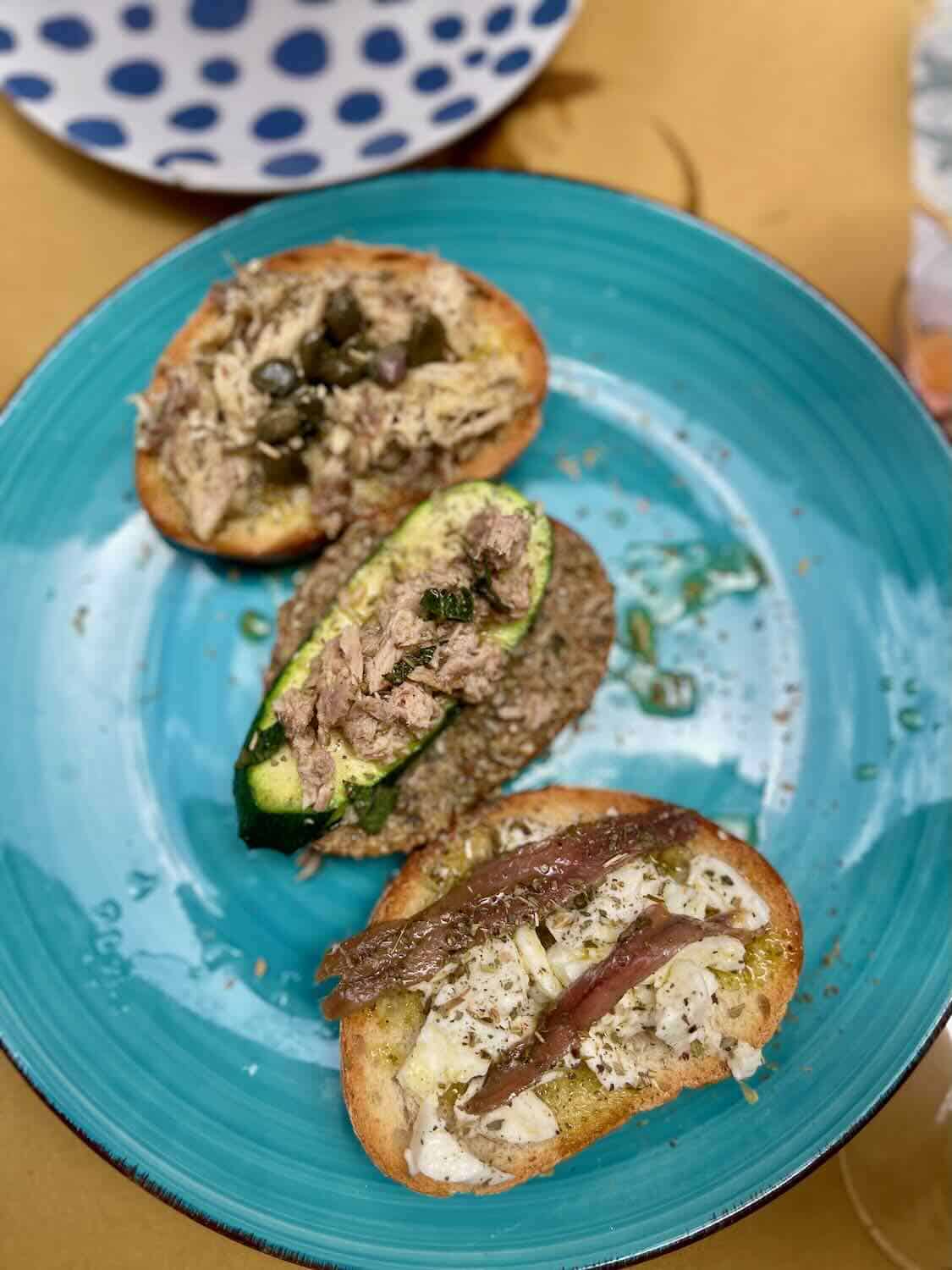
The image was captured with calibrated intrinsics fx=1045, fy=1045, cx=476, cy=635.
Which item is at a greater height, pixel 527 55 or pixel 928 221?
pixel 527 55

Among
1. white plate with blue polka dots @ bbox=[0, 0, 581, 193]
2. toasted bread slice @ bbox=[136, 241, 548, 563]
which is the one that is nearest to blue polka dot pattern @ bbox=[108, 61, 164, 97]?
white plate with blue polka dots @ bbox=[0, 0, 581, 193]

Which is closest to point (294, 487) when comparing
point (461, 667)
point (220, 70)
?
point (461, 667)

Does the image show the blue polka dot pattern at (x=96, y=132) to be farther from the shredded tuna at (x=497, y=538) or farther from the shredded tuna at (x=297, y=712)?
the shredded tuna at (x=297, y=712)

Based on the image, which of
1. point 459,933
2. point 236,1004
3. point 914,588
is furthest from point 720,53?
A: point 236,1004

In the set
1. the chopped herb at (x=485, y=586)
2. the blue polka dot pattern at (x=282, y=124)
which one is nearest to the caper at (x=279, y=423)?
the chopped herb at (x=485, y=586)

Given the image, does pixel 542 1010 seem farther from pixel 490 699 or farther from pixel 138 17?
pixel 138 17

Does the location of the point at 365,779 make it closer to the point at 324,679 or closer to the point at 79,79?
the point at 324,679

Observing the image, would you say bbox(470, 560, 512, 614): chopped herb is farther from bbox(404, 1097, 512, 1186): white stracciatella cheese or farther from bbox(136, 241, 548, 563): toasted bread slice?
bbox(404, 1097, 512, 1186): white stracciatella cheese
